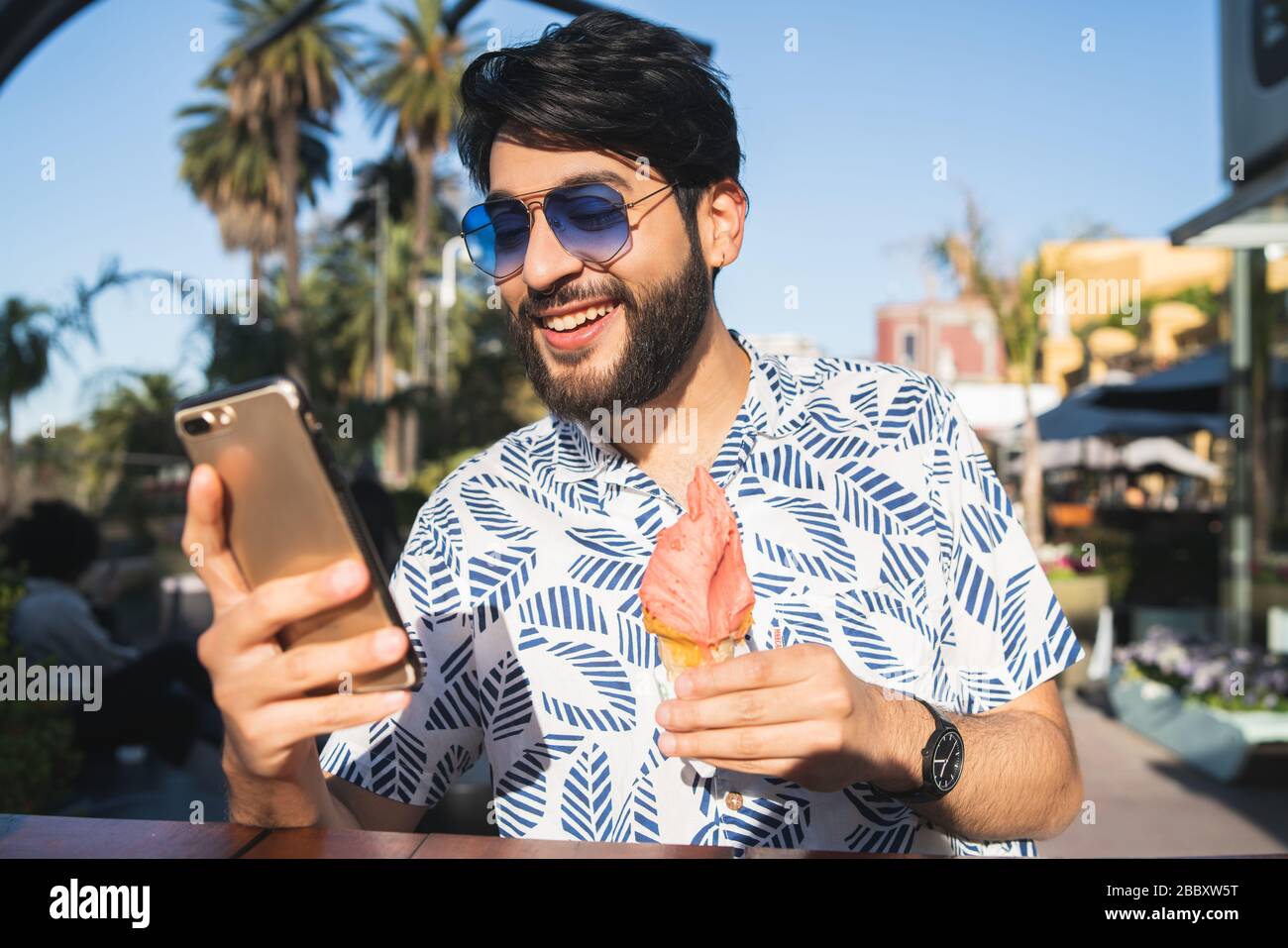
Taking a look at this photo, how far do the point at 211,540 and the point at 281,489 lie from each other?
11 centimetres

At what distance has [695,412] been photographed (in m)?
2.30

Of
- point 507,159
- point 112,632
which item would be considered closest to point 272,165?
point 112,632

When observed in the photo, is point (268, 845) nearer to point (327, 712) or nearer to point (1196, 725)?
point (327, 712)

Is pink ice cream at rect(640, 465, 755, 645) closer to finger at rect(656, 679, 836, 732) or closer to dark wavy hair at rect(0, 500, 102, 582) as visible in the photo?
finger at rect(656, 679, 836, 732)

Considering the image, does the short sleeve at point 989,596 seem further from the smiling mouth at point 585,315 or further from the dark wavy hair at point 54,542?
the dark wavy hair at point 54,542

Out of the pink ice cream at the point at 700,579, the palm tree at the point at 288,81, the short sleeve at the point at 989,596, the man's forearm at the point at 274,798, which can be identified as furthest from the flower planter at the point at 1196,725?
the palm tree at the point at 288,81

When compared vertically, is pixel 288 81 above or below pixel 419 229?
above

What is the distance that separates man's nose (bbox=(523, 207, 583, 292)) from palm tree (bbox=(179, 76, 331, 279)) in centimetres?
3560

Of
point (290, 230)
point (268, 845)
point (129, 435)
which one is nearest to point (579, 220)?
point (268, 845)

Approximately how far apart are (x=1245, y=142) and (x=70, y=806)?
899 cm

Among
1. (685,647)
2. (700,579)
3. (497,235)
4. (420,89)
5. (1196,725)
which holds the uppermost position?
(420,89)

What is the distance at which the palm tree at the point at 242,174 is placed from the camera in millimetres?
35625

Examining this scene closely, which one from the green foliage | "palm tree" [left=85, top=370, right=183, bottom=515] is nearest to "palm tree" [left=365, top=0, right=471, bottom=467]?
"palm tree" [left=85, top=370, right=183, bottom=515]

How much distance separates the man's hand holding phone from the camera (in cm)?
120
